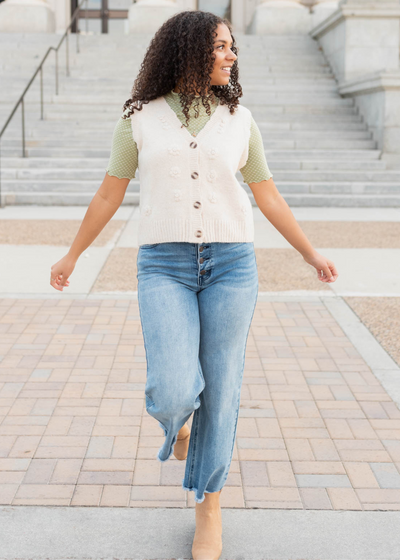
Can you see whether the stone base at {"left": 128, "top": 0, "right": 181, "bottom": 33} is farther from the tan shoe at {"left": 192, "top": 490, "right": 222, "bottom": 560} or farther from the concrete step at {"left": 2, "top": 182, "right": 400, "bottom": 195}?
the tan shoe at {"left": 192, "top": 490, "right": 222, "bottom": 560}

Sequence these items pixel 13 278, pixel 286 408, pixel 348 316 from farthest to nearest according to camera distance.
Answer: pixel 13 278
pixel 348 316
pixel 286 408

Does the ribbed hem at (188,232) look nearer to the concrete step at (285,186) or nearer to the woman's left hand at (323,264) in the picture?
the woman's left hand at (323,264)

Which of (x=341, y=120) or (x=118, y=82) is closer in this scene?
(x=341, y=120)

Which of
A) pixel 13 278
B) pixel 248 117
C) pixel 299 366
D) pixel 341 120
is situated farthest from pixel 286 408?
pixel 341 120

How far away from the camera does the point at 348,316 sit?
18.0 feet

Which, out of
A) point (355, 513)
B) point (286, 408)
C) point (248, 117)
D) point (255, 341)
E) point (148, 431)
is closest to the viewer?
point (248, 117)

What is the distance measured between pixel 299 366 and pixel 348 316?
1253 millimetres

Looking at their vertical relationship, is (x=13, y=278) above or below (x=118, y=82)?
below

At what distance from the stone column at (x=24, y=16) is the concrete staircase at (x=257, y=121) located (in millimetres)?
1746

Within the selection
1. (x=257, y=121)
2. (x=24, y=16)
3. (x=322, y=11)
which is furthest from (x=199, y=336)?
(x=24, y=16)

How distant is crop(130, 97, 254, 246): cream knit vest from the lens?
7.52 ft

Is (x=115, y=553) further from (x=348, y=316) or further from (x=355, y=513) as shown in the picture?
(x=348, y=316)

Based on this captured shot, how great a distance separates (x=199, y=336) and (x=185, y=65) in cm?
90

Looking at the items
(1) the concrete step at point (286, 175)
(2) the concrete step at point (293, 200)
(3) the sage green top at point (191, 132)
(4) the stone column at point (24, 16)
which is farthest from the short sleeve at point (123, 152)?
(4) the stone column at point (24, 16)
